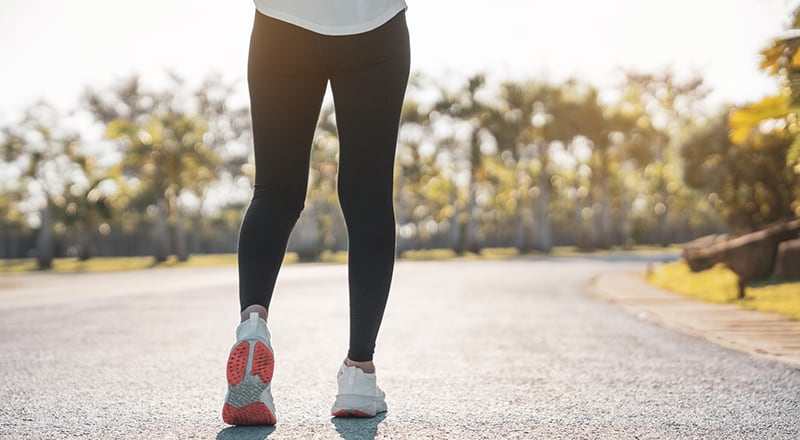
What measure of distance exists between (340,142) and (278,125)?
215 millimetres

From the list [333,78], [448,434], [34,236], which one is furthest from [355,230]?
[34,236]

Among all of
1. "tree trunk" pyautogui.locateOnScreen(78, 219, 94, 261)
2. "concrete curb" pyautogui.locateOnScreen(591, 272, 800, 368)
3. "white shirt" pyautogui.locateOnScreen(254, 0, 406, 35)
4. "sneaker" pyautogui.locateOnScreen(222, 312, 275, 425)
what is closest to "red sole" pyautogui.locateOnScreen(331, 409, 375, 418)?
"sneaker" pyautogui.locateOnScreen(222, 312, 275, 425)

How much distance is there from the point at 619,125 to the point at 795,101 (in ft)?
125

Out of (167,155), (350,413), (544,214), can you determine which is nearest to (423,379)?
(350,413)

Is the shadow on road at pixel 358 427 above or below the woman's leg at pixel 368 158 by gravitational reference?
below

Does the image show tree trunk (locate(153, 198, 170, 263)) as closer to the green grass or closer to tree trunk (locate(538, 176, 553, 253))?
tree trunk (locate(538, 176, 553, 253))

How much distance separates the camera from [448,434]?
2.16m

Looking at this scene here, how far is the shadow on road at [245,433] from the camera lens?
209cm

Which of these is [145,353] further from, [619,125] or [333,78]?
[619,125]

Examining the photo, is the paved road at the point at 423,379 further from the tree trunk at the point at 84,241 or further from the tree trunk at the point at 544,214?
the tree trunk at the point at 544,214

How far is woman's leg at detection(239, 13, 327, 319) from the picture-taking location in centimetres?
236

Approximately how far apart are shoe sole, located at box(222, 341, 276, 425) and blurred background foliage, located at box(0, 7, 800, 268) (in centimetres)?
1441

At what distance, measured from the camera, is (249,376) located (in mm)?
2115

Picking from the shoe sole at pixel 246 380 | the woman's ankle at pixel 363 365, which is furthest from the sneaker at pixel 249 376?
the woman's ankle at pixel 363 365
